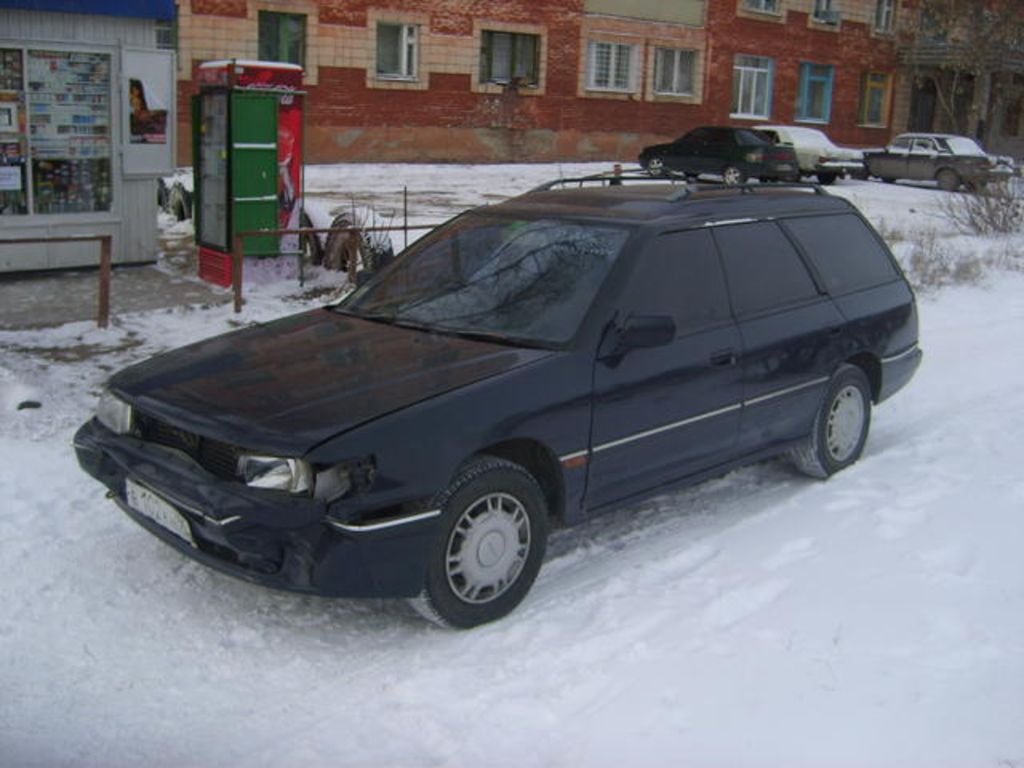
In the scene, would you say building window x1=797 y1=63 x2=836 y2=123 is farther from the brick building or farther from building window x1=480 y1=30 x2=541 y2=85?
building window x1=480 y1=30 x2=541 y2=85

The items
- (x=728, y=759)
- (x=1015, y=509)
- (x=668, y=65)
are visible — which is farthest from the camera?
(x=668, y=65)

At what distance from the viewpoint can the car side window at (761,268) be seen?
564cm

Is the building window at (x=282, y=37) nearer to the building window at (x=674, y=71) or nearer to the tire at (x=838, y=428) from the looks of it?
the building window at (x=674, y=71)

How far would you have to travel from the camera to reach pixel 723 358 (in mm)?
5375

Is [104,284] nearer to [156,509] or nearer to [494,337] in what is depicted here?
[156,509]

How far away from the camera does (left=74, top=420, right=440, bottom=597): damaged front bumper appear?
4004 mm

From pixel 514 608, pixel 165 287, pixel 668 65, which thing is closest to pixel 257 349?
pixel 514 608

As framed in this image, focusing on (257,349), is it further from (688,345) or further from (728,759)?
(728,759)

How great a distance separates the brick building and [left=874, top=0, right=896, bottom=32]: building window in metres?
0.06

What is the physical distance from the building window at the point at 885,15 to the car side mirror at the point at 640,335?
3773 centimetres

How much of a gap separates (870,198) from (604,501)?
20893mm

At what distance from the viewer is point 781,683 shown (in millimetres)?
3953

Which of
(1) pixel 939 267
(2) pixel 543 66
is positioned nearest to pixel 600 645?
(1) pixel 939 267

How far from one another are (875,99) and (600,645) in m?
39.0
